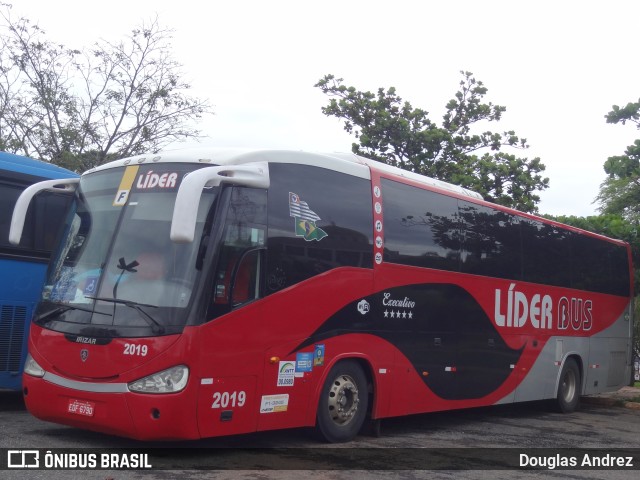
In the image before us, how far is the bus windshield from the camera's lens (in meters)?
7.71

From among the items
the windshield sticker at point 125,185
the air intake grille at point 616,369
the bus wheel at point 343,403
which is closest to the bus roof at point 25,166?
the windshield sticker at point 125,185

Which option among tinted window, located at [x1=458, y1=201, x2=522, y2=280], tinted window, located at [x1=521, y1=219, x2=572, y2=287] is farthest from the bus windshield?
tinted window, located at [x1=521, y1=219, x2=572, y2=287]

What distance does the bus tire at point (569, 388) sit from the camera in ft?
48.7

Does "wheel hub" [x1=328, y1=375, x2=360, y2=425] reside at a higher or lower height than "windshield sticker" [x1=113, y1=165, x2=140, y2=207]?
lower

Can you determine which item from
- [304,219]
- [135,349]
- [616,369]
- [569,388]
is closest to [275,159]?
[304,219]

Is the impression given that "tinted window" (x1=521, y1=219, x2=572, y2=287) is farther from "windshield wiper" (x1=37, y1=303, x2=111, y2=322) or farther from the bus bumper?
"windshield wiper" (x1=37, y1=303, x2=111, y2=322)

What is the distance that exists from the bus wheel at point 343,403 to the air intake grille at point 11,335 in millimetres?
4063

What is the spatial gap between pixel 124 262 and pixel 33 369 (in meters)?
1.55

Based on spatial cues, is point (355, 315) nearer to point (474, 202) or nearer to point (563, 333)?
point (474, 202)

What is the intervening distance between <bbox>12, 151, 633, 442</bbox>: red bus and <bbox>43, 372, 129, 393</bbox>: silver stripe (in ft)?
0.06

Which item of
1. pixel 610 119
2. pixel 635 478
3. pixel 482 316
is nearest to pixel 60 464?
pixel 635 478

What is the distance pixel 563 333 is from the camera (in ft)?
48.0

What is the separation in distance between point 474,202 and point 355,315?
148 inches

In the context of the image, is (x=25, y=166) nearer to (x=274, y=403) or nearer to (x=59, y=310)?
(x=59, y=310)
